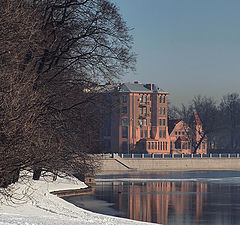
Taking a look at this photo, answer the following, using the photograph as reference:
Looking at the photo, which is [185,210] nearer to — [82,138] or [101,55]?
[82,138]

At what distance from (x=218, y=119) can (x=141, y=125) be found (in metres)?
17.3

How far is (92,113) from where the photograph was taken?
30.6 meters

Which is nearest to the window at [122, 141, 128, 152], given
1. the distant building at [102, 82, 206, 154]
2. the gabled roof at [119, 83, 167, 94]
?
the distant building at [102, 82, 206, 154]

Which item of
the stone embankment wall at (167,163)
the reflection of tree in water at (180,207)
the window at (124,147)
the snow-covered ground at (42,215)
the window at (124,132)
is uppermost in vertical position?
the window at (124,132)

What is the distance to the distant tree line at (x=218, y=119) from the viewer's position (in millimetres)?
133500

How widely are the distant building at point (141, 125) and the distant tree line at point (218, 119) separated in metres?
6.19

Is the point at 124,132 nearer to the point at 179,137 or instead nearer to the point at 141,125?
the point at 141,125

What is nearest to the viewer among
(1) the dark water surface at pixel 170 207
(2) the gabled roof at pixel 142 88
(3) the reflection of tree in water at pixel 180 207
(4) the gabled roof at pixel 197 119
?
(3) the reflection of tree in water at pixel 180 207

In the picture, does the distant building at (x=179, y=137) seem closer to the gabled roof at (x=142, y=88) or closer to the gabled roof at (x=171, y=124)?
the gabled roof at (x=171, y=124)

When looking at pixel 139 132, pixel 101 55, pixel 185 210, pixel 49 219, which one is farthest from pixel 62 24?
pixel 139 132

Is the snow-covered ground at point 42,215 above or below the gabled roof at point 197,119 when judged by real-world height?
below

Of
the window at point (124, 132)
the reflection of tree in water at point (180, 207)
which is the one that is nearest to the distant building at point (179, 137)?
the window at point (124, 132)

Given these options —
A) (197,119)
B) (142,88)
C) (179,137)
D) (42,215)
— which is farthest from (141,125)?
(42,215)

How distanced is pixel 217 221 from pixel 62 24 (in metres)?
11.7
